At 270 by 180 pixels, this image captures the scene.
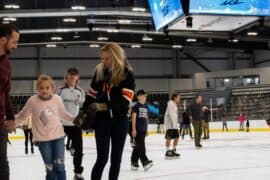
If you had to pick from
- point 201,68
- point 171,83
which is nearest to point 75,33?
point 171,83

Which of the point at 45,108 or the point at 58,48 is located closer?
the point at 45,108

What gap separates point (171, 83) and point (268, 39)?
1001 cm

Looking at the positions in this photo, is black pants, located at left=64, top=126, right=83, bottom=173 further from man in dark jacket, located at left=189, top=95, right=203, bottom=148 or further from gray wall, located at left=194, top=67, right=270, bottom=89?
gray wall, located at left=194, top=67, right=270, bottom=89

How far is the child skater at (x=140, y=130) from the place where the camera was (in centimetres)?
793

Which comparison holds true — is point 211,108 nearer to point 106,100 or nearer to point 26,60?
point 26,60

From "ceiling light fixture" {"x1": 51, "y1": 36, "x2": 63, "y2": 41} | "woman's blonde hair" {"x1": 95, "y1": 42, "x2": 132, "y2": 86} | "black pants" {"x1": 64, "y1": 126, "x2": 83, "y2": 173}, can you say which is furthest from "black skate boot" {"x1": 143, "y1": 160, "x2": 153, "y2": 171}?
"ceiling light fixture" {"x1": 51, "y1": 36, "x2": 63, "y2": 41}

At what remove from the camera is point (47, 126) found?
4.67m

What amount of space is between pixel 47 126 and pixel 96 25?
24.1 meters

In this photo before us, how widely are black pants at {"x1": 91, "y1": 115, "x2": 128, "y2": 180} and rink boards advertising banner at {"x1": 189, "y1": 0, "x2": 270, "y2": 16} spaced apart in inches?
323

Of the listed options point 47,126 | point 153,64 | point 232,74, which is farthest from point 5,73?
point 153,64

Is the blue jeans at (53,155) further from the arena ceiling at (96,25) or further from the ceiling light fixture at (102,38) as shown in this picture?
the ceiling light fixture at (102,38)

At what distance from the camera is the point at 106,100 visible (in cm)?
416

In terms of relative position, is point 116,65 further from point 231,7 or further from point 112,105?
point 231,7

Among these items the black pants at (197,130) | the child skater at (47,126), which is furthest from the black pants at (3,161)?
the black pants at (197,130)
